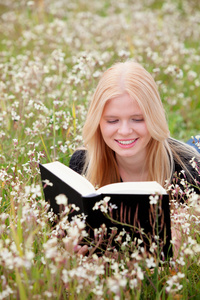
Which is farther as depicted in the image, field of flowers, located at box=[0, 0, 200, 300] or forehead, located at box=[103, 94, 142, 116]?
forehead, located at box=[103, 94, 142, 116]

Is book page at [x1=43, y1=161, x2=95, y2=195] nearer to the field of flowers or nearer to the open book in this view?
the open book

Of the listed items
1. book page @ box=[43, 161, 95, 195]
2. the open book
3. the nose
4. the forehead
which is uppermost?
the forehead

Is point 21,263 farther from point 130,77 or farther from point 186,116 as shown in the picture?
point 186,116

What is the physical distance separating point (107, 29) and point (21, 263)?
19.6 ft

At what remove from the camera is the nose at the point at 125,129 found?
2.63 m

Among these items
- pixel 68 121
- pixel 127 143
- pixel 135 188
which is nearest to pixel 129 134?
pixel 127 143

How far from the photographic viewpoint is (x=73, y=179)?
7.27 feet

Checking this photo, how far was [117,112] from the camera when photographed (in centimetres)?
268

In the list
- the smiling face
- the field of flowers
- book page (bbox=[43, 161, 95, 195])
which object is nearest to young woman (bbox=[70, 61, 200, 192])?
the smiling face

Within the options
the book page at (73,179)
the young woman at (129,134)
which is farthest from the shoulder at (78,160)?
the book page at (73,179)

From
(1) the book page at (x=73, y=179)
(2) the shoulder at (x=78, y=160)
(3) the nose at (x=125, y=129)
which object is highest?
(3) the nose at (x=125, y=129)

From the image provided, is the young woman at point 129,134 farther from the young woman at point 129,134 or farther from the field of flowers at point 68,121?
the field of flowers at point 68,121

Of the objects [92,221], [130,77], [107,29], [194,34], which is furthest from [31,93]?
[194,34]

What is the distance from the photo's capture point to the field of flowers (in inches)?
70.1
